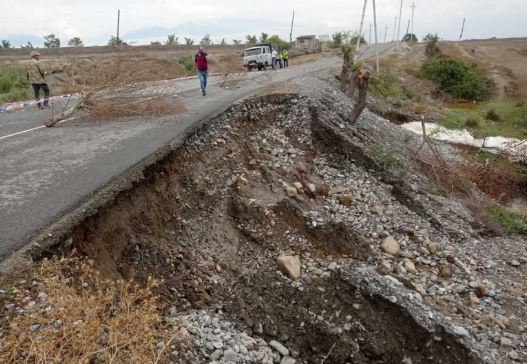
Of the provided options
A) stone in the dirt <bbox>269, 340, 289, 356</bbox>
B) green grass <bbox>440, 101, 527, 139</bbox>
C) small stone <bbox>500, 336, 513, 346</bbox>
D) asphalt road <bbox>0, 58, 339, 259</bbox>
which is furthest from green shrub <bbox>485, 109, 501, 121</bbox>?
stone in the dirt <bbox>269, 340, 289, 356</bbox>

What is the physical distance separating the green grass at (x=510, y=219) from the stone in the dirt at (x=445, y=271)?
→ 2596 mm

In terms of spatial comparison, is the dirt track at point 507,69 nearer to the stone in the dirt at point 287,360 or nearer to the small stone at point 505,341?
the small stone at point 505,341

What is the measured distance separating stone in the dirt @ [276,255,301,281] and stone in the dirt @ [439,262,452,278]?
2269 mm

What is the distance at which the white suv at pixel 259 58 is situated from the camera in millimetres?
25538

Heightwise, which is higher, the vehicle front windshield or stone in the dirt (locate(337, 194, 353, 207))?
the vehicle front windshield

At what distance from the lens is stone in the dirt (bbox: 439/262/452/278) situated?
634 cm

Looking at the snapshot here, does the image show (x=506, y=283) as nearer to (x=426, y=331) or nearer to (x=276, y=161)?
(x=426, y=331)

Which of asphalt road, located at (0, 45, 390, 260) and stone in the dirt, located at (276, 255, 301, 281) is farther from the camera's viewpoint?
stone in the dirt, located at (276, 255, 301, 281)

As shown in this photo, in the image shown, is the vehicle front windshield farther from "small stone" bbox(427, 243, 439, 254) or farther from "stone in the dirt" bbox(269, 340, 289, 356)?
"stone in the dirt" bbox(269, 340, 289, 356)

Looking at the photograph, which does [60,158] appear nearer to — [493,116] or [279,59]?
[493,116]

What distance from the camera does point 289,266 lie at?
5.68m

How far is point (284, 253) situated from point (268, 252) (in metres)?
0.23

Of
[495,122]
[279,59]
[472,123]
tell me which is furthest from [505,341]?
[279,59]

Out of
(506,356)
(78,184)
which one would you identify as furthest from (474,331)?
(78,184)
